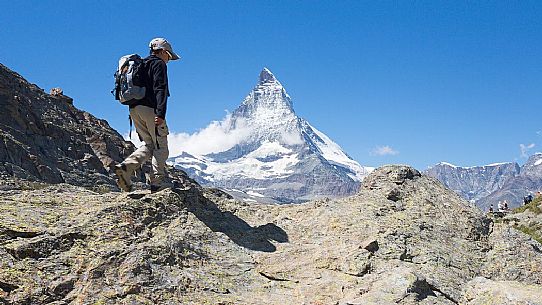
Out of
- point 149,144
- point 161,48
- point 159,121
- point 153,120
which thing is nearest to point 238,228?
point 149,144

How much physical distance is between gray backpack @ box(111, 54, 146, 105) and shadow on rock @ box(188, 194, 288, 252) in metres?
3.17

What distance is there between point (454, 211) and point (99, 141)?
9316cm

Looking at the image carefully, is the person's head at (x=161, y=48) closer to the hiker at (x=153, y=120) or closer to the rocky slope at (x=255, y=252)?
the hiker at (x=153, y=120)

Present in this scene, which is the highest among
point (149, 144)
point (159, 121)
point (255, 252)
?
point (159, 121)

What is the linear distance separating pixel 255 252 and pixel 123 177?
4.07 meters

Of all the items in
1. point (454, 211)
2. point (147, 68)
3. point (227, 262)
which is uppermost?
point (147, 68)

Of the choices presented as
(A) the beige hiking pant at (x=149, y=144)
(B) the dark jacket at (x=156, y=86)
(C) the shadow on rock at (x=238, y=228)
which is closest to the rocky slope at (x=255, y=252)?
(C) the shadow on rock at (x=238, y=228)


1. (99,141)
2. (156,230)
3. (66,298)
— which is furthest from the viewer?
(99,141)

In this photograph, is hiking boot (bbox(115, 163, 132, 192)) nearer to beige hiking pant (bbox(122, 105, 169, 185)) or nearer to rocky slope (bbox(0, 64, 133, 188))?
beige hiking pant (bbox(122, 105, 169, 185))

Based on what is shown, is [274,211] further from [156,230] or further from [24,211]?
[24,211]

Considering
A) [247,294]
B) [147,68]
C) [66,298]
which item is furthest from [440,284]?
[147,68]

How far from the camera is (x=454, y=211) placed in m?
13.5

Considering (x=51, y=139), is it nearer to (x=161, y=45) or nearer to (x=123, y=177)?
(x=123, y=177)

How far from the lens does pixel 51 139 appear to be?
262 ft
